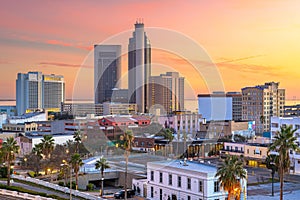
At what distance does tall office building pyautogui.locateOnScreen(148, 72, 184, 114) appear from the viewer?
14988 centimetres

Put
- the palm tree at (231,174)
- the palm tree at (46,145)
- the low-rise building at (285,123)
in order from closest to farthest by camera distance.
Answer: the palm tree at (231,174)
the palm tree at (46,145)
the low-rise building at (285,123)

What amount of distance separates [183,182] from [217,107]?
95.4 m

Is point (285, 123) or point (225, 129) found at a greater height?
point (285, 123)

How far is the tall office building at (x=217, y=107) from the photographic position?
124106 mm

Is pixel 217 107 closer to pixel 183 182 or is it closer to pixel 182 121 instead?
pixel 182 121

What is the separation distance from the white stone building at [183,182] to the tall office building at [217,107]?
257 feet

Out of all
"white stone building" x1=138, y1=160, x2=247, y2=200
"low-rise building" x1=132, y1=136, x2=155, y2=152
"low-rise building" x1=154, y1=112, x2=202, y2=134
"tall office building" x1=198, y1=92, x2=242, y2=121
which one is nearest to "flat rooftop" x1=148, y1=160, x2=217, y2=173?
"white stone building" x1=138, y1=160, x2=247, y2=200

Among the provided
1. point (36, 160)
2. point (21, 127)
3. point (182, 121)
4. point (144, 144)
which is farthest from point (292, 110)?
point (36, 160)

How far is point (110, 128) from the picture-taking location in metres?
90.8

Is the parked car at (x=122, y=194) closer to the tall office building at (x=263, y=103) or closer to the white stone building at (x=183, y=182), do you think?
the white stone building at (x=183, y=182)

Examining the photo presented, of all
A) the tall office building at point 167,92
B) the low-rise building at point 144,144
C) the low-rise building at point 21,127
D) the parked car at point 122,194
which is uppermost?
the tall office building at point 167,92

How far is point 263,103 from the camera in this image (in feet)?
428

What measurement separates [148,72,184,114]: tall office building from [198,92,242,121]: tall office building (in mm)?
11795

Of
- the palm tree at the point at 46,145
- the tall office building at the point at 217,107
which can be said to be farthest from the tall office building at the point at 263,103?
the palm tree at the point at 46,145
